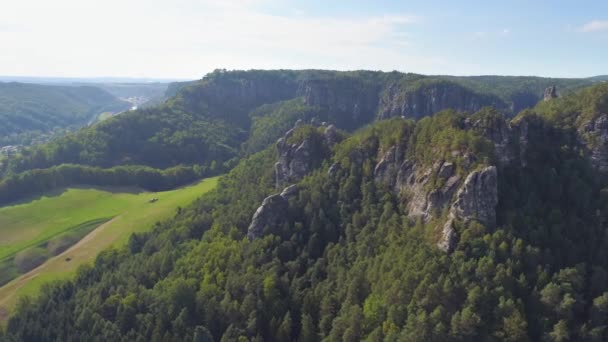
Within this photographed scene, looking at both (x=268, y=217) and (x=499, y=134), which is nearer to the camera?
(x=499, y=134)

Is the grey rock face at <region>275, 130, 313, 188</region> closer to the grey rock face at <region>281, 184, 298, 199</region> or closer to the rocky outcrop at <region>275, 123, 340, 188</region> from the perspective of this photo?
the rocky outcrop at <region>275, 123, 340, 188</region>

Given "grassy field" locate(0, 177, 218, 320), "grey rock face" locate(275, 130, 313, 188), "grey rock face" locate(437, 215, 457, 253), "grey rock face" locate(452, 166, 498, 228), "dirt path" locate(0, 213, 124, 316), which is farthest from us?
"grassy field" locate(0, 177, 218, 320)

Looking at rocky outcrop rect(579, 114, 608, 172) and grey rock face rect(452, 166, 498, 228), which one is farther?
rocky outcrop rect(579, 114, 608, 172)

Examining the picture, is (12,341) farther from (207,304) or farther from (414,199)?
(414,199)

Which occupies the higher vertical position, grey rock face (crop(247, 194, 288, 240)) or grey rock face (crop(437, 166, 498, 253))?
grey rock face (crop(437, 166, 498, 253))

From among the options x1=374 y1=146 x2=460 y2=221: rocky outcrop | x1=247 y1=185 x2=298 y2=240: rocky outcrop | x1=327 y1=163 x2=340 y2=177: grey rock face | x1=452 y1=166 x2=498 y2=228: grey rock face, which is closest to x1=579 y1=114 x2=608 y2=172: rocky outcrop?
x1=452 y1=166 x2=498 y2=228: grey rock face

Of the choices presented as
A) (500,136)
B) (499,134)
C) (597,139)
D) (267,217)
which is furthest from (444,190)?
(267,217)

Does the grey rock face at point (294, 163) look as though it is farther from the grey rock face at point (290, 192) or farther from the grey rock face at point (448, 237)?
the grey rock face at point (448, 237)

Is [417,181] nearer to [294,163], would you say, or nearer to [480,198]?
[480,198]
